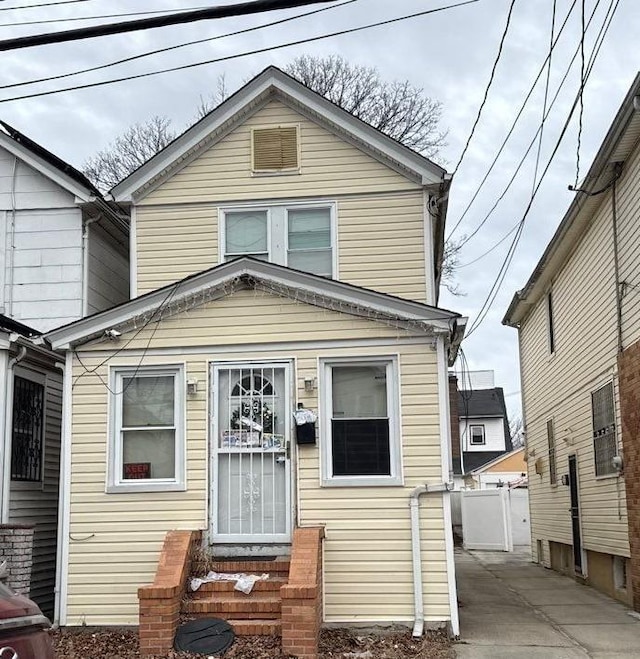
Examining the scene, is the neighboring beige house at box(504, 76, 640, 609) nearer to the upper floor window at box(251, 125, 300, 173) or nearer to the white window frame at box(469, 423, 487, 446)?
the upper floor window at box(251, 125, 300, 173)

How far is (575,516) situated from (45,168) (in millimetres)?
10942

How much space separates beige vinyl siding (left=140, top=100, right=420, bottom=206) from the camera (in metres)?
12.5

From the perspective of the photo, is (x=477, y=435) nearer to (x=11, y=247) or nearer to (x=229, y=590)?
(x=11, y=247)

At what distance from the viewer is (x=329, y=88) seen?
2833cm

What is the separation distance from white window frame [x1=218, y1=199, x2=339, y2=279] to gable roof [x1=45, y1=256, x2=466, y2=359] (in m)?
2.05

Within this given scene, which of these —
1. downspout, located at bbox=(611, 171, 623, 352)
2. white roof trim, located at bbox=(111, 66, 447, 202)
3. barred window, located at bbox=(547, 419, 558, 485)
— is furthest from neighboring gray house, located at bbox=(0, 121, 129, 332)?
barred window, located at bbox=(547, 419, 558, 485)

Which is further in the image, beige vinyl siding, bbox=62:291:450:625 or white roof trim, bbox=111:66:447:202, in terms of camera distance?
white roof trim, bbox=111:66:447:202

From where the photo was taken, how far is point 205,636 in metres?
8.69

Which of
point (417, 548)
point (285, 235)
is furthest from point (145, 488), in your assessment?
point (285, 235)

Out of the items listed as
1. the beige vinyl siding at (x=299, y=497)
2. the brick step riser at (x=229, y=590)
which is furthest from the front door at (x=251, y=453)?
the brick step riser at (x=229, y=590)

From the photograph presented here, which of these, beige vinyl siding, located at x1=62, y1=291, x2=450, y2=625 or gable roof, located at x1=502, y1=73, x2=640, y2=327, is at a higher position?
gable roof, located at x1=502, y1=73, x2=640, y2=327

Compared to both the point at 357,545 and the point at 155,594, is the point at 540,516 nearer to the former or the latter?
the point at 357,545

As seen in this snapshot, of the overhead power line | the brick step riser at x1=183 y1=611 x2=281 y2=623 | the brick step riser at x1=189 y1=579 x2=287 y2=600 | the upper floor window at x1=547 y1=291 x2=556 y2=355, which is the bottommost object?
the brick step riser at x1=183 y1=611 x2=281 y2=623

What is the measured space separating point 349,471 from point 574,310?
269 inches
